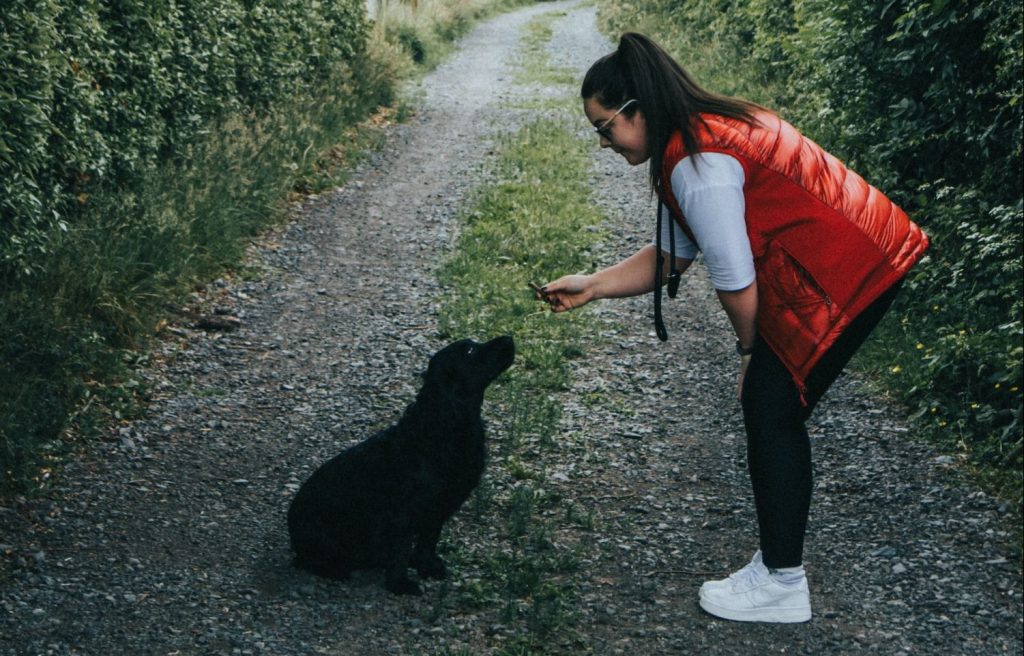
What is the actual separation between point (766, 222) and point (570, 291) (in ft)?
2.83

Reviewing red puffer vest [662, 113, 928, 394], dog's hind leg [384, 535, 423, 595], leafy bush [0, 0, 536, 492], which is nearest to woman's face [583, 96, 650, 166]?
red puffer vest [662, 113, 928, 394]

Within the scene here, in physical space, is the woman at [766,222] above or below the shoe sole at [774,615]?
above

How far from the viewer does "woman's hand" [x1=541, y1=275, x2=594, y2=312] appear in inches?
154

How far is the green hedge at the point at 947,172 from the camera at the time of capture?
5.36 m

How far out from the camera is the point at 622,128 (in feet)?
11.2

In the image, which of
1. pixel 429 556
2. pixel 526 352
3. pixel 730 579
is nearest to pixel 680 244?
pixel 730 579

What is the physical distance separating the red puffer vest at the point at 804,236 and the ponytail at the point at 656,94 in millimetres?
45

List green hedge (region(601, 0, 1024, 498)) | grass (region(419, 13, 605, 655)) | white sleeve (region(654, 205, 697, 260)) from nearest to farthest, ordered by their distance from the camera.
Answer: white sleeve (region(654, 205, 697, 260))
grass (region(419, 13, 605, 655))
green hedge (region(601, 0, 1024, 498))

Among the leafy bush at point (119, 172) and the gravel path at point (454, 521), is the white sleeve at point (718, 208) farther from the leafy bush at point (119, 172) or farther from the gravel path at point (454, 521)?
the leafy bush at point (119, 172)

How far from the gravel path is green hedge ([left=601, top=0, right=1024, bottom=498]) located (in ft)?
1.14

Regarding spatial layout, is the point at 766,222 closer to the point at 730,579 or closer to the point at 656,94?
the point at 656,94

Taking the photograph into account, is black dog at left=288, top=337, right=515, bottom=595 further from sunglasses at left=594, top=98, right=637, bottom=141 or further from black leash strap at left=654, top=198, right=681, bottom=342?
sunglasses at left=594, top=98, right=637, bottom=141

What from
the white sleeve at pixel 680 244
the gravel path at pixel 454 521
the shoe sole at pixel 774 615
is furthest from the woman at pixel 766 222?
the gravel path at pixel 454 521

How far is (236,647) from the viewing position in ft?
12.2
